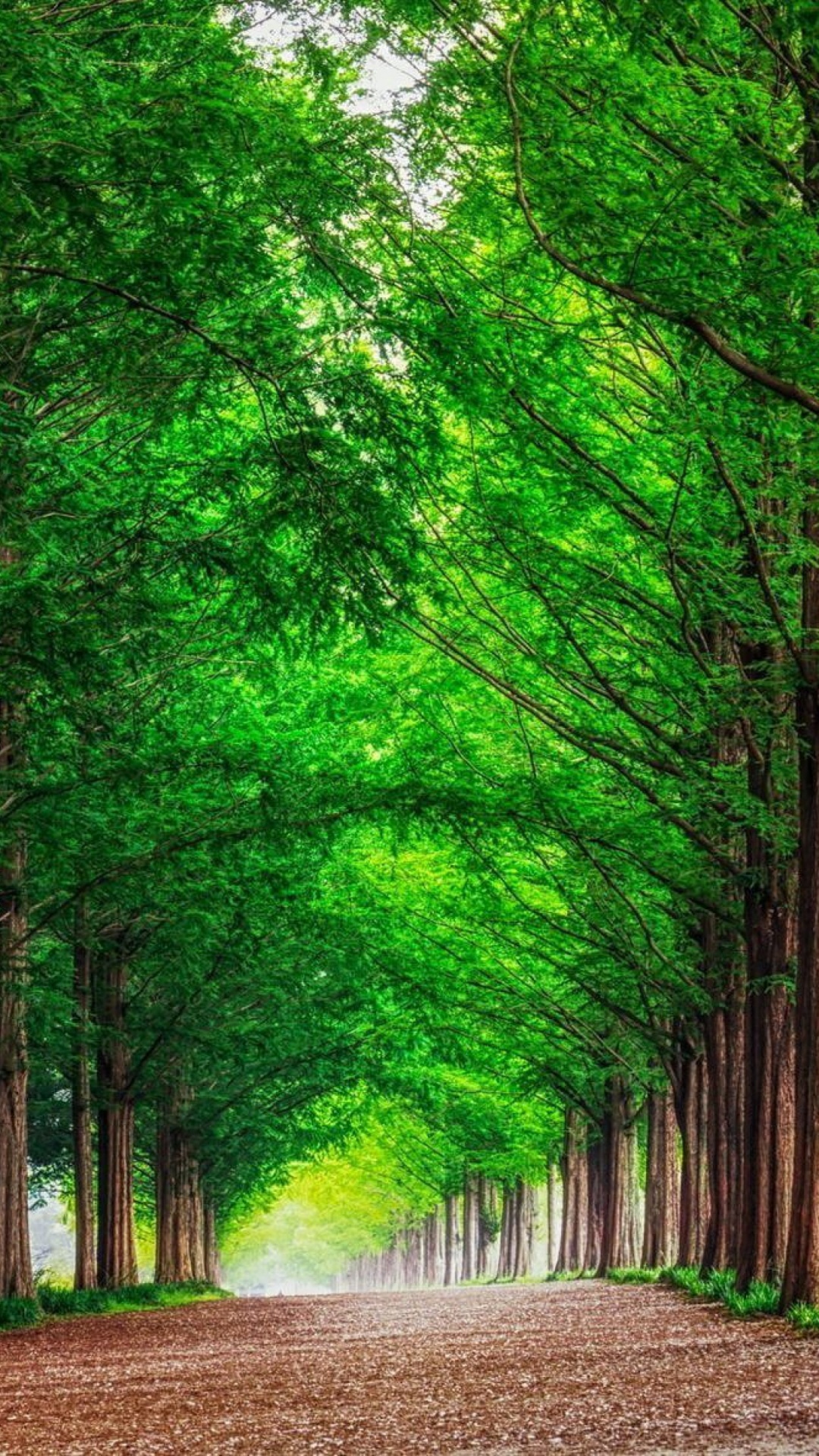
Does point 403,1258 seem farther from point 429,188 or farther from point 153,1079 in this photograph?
point 429,188

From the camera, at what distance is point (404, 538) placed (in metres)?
11.4

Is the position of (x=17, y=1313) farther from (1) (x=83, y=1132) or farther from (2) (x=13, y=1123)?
(1) (x=83, y=1132)

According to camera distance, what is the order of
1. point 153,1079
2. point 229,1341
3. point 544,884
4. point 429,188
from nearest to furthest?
point 429,188, point 229,1341, point 544,884, point 153,1079

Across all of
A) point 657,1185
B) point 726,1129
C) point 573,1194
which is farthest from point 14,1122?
point 573,1194

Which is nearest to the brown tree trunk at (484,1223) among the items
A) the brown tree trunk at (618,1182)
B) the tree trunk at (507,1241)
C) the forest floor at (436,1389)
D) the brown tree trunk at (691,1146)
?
the tree trunk at (507,1241)

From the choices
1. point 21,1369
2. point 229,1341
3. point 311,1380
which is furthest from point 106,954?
point 311,1380

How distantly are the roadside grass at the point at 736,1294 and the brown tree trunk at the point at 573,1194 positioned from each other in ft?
40.1

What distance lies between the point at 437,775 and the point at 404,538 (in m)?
5.58

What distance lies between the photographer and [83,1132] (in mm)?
23734

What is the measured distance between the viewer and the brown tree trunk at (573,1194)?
3641 centimetres

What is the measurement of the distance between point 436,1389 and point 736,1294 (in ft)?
21.2

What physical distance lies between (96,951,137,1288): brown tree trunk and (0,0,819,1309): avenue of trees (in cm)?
8

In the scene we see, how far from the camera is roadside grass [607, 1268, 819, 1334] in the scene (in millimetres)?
11836

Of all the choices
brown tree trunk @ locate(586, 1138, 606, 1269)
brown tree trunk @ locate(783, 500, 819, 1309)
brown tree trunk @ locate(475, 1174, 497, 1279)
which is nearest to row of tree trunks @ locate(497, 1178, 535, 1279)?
brown tree trunk @ locate(475, 1174, 497, 1279)
